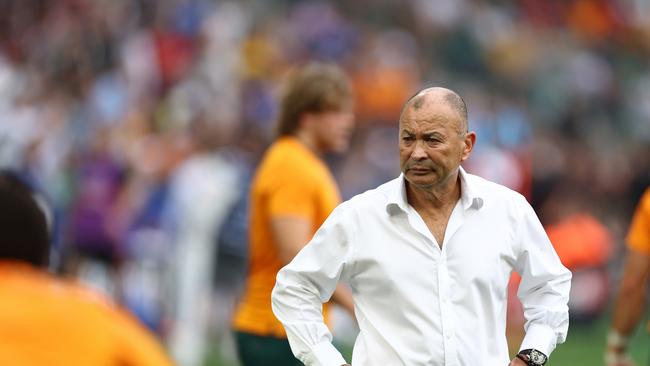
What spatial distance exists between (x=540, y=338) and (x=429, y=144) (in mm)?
918

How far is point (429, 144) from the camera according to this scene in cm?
599

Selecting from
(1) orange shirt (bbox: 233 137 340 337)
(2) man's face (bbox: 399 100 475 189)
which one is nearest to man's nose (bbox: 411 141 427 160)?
(2) man's face (bbox: 399 100 475 189)

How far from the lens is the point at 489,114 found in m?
21.3

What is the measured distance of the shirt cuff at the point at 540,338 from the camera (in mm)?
6051

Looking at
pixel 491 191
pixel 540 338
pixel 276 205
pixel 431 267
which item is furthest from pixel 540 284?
pixel 276 205

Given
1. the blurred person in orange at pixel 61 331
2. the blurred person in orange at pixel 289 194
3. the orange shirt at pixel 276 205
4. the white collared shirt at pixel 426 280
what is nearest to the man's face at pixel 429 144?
the white collared shirt at pixel 426 280

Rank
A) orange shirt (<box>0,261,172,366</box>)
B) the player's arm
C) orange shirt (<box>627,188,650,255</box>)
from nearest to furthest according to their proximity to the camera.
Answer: orange shirt (<box>0,261,172,366</box>), orange shirt (<box>627,188,650,255</box>), the player's arm

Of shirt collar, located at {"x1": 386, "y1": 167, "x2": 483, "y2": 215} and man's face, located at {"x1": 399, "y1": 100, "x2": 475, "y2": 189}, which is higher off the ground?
man's face, located at {"x1": 399, "y1": 100, "x2": 475, "y2": 189}

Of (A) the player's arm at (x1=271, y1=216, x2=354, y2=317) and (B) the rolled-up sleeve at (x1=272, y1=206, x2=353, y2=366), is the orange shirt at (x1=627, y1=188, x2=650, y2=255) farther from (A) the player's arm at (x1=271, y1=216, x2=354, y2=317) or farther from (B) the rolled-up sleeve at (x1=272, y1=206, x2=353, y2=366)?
(B) the rolled-up sleeve at (x1=272, y1=206, x2=353, y2=366)

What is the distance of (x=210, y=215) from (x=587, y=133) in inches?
360

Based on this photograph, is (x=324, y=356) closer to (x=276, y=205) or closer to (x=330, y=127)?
(x=276, y=205)

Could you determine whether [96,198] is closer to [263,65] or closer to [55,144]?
[55,144]

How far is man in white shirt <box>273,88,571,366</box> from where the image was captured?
19.1 ft

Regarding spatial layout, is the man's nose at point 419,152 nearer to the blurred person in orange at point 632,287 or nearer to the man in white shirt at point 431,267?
the man in white shirt at point 431,267
